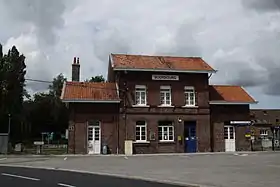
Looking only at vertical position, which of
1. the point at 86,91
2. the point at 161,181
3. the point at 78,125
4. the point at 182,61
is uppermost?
the point at 182,61

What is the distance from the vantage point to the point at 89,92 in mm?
40594

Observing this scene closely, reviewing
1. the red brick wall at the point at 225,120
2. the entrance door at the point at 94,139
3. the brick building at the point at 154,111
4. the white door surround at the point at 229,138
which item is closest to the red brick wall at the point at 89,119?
the brick building at the point at 154,111

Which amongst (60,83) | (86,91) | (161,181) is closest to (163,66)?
(86,91)

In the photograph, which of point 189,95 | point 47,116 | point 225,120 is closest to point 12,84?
point 47,116

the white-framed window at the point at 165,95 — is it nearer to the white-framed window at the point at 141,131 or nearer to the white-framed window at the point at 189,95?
the white-framed window at the point at 189,95

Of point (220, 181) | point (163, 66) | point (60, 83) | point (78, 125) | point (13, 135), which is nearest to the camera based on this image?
point (220, 181)

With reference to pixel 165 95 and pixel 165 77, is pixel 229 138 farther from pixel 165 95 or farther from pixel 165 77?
pixel 165 77

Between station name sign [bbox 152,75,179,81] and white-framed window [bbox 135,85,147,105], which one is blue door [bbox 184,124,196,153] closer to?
station name sign [bbox 152,75,179,81]

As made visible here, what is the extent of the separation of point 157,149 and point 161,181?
23.2 metres

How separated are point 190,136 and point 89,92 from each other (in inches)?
383

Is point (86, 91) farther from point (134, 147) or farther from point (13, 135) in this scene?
point (13, 135)

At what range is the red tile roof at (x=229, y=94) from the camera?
42625 millimetres

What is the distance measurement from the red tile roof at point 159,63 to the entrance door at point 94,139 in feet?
17.8

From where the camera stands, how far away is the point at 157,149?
132ft
